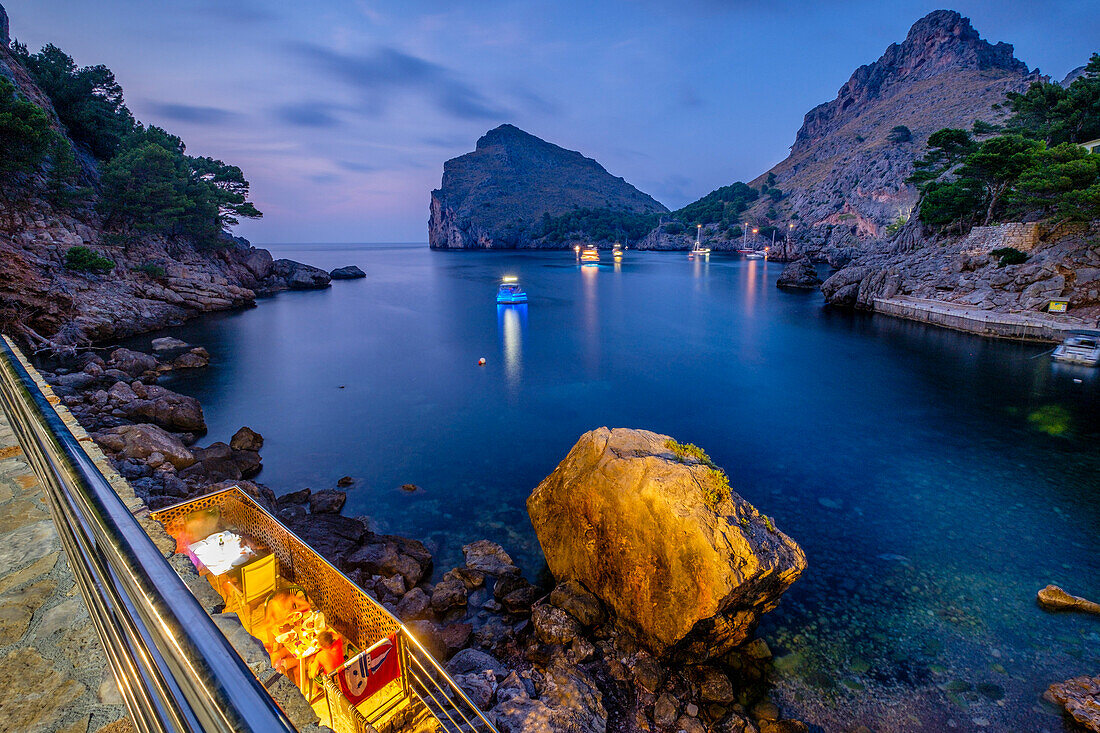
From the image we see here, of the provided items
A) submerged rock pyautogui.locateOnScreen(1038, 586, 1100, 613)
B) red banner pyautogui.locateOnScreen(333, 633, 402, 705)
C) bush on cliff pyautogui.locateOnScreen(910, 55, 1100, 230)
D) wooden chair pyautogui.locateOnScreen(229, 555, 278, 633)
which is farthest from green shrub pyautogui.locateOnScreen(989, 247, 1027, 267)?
wooden chair pyautogui.locateOnScreen(229, 555, 278, 633)

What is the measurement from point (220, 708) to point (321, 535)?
11899mm

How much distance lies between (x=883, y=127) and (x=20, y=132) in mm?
168457

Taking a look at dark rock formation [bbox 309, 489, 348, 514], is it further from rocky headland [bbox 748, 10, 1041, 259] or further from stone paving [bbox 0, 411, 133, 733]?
rocky headland [bbox 748, 10, 1041, 259]

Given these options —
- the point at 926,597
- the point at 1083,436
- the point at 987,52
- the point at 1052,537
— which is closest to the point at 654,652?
the point at 926,597

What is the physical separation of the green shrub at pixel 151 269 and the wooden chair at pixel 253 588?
45398mm

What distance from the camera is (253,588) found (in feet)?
21.8

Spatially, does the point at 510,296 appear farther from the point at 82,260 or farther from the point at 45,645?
the point at 45,645

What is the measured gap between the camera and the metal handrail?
1.12 metres

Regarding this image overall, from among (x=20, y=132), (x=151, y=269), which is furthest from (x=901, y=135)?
(x=20, y=132)

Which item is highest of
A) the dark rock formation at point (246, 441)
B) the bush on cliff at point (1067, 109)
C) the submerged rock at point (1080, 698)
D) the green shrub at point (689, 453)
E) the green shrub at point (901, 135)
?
the green shrub at point (901, 135)

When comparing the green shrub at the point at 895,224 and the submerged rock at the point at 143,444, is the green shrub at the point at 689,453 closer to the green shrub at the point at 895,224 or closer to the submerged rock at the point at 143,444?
the submerged rock at the point at 143,444

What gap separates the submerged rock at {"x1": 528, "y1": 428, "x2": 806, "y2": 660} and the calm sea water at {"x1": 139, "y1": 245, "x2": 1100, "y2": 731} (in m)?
1.69

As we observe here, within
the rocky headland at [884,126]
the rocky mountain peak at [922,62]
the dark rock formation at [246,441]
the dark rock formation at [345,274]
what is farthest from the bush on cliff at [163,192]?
→ the rocky mountain peak at [922,62]

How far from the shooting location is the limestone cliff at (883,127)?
9925cm
